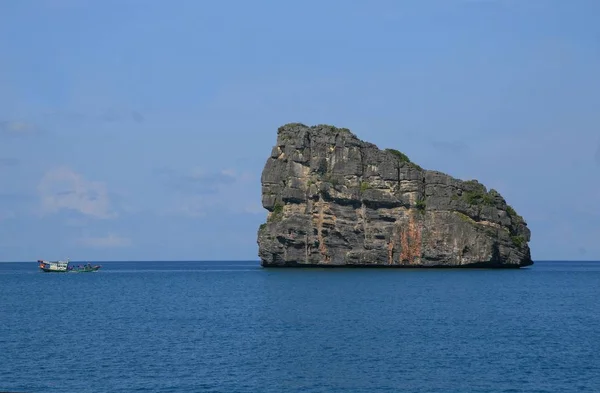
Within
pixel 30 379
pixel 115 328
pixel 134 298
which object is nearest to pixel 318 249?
pixel 134 298

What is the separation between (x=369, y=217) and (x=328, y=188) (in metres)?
8.23

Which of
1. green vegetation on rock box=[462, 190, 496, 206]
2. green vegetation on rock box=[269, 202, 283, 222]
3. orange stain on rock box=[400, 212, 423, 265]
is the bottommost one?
orange stain on rock box=[400, 212, 423, 265]

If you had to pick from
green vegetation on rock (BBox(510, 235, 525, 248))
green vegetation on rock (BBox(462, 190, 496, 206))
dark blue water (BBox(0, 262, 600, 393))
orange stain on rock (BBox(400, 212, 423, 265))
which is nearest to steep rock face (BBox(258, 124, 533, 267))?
green vegetation on rock (BBox(462, 190, 496, 206))

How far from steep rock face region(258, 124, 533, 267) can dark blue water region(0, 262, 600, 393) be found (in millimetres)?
40538

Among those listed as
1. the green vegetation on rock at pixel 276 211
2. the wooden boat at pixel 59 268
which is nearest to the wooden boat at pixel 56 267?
the wooden boat at pixel 59 268

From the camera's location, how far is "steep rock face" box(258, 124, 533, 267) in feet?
452

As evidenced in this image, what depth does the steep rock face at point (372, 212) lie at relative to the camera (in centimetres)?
13775

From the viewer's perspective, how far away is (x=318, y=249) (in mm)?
141250

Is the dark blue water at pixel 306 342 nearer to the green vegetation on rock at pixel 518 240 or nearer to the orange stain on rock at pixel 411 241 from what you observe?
the orange stain on rock at pixel 411 241

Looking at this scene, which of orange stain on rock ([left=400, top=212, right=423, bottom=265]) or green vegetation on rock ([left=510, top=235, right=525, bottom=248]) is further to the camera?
green vegetation on rock ([left=510, top=235, right=525, bottom=248])

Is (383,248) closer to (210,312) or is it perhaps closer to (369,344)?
(210,312)

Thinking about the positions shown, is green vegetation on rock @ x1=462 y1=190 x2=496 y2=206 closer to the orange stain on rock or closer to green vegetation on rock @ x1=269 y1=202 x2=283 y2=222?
the orange stain on rock

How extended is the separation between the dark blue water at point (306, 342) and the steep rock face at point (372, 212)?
4054cm

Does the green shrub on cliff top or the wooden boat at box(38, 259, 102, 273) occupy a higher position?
the green shrub on cliff top
